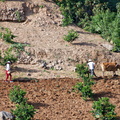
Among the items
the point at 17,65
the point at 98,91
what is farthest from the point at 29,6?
the point at 98,91

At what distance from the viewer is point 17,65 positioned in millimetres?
16578

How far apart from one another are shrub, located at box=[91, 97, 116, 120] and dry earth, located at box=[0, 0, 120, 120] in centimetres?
44

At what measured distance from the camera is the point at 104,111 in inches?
439

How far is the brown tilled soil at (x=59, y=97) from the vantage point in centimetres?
1148

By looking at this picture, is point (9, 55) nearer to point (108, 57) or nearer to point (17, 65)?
point (17, 65)

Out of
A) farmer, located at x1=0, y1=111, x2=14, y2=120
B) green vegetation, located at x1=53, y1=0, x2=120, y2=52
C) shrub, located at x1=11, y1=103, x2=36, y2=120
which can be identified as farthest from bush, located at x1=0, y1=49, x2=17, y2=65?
green vegetation, located at x1=53, y1=0, x2=120, y2=52

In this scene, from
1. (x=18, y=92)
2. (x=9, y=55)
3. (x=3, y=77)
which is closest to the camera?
(x=18, y=92)

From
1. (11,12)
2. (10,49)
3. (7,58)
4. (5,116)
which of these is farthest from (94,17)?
(5,116)

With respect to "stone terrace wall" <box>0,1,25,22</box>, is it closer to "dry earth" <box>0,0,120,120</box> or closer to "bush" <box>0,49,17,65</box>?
"dry earth" <box>0,0,120,120</box>

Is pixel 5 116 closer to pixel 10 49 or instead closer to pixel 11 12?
pixel 10 49

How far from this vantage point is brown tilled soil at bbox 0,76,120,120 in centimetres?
1148

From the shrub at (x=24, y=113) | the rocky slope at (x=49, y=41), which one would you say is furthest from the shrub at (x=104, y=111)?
the rocky slope at (x=49, y=41)

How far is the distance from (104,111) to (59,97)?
7.95 ft

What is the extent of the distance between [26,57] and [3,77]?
2651 millimetres
